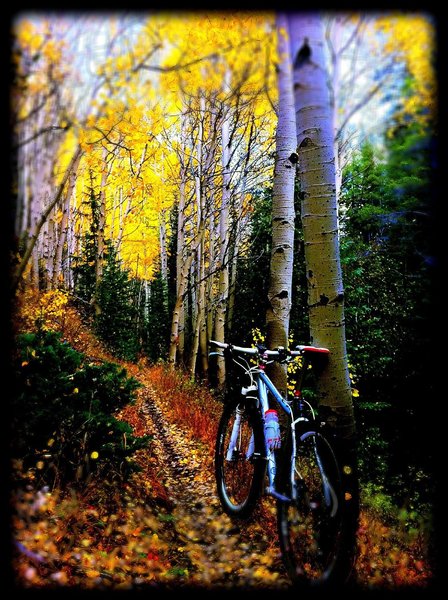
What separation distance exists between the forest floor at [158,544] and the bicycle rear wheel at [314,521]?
0.18 metres

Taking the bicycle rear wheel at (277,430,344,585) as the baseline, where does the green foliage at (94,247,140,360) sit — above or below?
above

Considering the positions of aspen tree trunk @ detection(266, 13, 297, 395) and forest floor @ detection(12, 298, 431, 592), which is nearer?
forest floor @ detection(12, 298, 431, 592)

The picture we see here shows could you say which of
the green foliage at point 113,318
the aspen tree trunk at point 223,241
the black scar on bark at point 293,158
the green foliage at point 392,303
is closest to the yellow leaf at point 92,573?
the green foliage at point 392,303

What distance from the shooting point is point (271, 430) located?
9.00ft

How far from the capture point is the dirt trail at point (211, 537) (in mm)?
2324

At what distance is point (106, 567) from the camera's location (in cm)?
226

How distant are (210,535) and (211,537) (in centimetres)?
3

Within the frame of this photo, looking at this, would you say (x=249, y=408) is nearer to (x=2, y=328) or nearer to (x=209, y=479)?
(x=209, y=479)

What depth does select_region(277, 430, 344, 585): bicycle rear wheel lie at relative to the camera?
204cm

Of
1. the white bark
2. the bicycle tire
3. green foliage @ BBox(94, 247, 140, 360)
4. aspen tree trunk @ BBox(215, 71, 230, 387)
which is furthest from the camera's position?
green foliage @ BBox(94, 247, 140, 360)

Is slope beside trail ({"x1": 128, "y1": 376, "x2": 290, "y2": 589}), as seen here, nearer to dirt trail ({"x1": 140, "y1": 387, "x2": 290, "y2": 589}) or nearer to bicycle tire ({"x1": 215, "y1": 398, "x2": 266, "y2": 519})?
dirt trail ({"x1": 140, "y1": 387, "x2": 290, "y2": 589})

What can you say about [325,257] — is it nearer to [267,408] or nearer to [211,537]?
[267,408]

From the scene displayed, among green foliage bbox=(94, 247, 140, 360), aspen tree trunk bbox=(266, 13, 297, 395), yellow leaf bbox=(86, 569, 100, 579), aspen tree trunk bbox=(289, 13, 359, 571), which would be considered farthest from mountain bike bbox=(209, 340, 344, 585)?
green foliage bbox=(94, 247, 140, 360)

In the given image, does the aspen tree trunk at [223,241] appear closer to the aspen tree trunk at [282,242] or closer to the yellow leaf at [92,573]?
the aspen tree trunk at [282,242]
